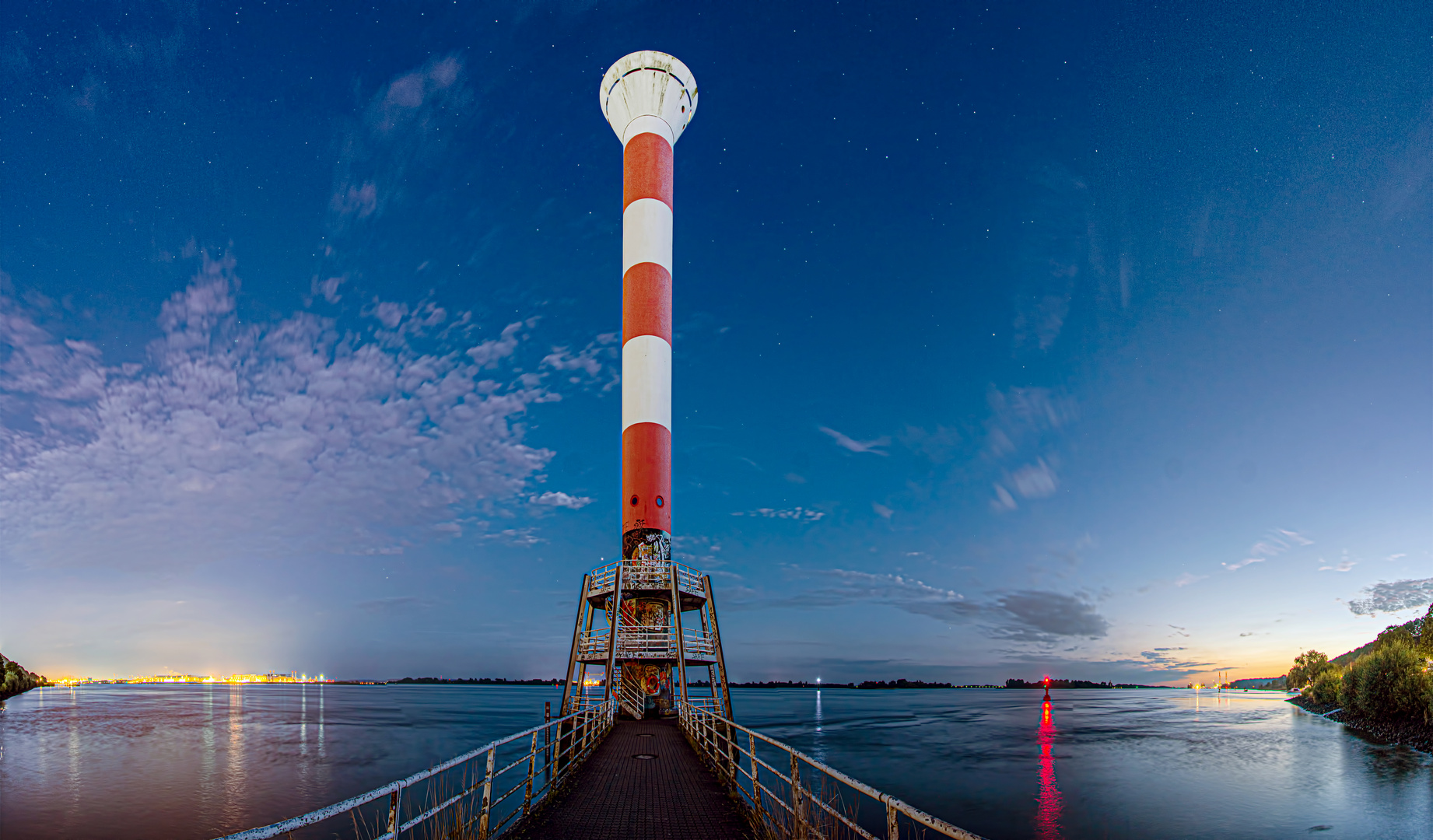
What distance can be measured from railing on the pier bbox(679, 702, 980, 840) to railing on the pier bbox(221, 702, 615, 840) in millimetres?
2375

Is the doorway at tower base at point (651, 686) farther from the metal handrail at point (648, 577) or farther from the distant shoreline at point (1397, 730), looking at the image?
the distant shoreline at point (1397, 730)

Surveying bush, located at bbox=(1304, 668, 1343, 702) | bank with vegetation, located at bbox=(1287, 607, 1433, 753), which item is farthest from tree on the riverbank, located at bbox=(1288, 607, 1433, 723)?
bush, located at bbox=(1304, 668, 1343, 702)

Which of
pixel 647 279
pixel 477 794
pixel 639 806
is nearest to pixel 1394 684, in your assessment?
pixel 647 279

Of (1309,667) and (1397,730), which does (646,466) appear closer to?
(1397,730)

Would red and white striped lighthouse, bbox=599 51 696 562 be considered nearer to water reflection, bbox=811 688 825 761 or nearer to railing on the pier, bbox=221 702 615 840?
railing on the pier, bbox=221 702 615 840

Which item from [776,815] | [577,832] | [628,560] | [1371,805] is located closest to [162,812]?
[628,560]

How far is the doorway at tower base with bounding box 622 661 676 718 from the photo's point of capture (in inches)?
955

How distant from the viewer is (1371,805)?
2488 centimetres

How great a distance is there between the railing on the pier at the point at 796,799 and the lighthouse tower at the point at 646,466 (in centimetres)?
298

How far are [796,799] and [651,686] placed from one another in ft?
62.3

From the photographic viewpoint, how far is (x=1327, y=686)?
71125mm

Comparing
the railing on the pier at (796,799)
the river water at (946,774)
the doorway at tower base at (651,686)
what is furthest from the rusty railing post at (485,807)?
the river water at (946,774)

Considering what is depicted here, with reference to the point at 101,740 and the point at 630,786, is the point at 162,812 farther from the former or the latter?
the point at 101,740

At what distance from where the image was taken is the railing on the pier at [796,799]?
4262 mm
